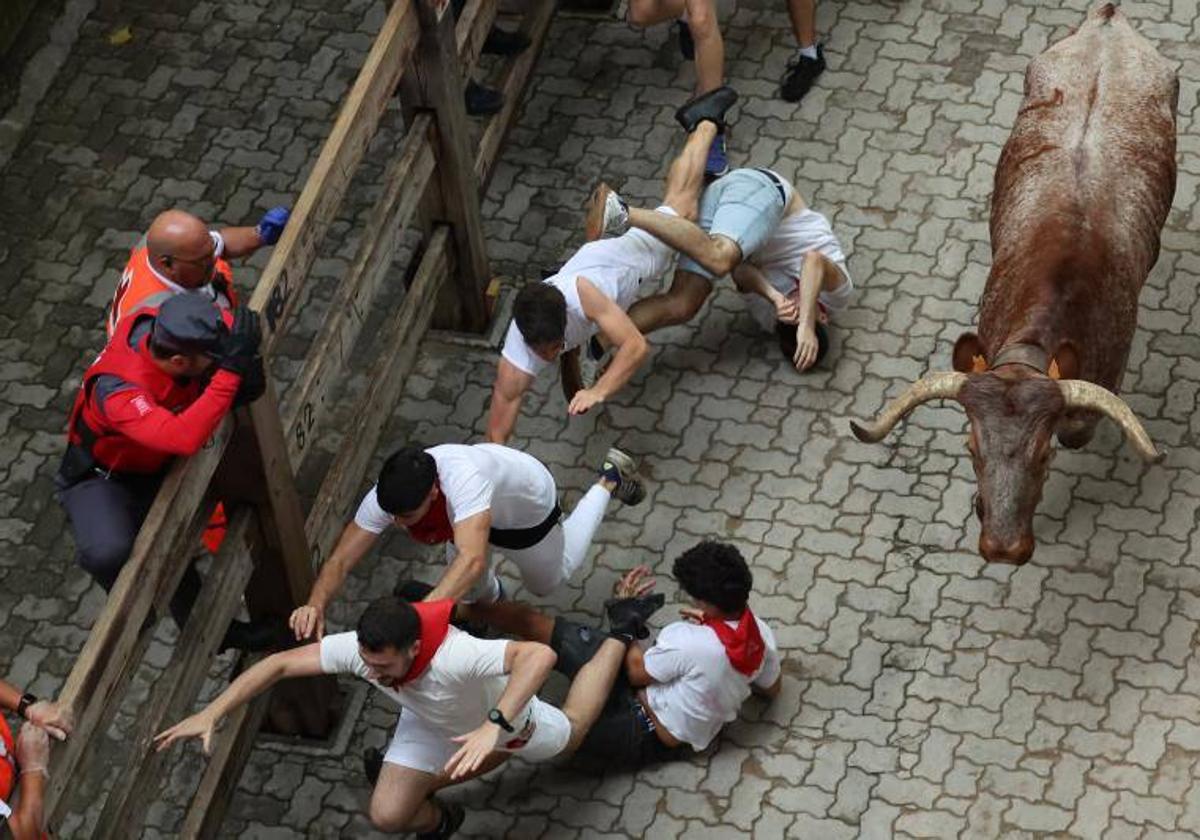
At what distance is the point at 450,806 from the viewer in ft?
33.4

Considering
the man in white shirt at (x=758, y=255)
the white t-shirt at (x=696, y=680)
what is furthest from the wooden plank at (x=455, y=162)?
the white t-shirt at (x=696, y=680)

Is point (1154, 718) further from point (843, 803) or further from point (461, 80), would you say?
point (461, 80)

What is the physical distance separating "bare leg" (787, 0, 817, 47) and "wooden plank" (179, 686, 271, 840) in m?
5.44

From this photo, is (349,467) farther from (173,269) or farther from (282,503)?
(173,269)

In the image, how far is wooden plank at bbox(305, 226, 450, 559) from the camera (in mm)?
10719

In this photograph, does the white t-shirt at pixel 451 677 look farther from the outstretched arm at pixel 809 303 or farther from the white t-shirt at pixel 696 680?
the outstretched arm at pixel 809 303

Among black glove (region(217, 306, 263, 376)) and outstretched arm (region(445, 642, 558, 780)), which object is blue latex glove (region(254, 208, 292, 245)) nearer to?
black glove (region(217, 306, 263, 376))

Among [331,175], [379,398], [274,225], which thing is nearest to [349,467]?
[379,398]

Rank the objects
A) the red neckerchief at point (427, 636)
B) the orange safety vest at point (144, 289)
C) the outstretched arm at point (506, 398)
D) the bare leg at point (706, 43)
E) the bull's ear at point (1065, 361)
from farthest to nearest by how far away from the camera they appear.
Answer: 1. the bare leg at point (706, 43)
2. the outstretched arm at point (506, 398)
3. the bull's ear at point (1065, 361)
4. the orange safety vest at point (144, 289)
5. the red neckerchief at point (427, 636)

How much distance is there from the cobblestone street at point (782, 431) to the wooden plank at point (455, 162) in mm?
367

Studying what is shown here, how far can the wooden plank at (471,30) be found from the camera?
1189 cm

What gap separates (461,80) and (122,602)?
160 inches

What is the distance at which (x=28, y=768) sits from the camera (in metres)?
8.20

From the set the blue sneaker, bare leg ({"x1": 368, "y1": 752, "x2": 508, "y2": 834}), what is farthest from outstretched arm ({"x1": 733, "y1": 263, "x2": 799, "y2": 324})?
bare leg ({"x1": 368, "y1": 752, "x2": 508, "y2": 834})
